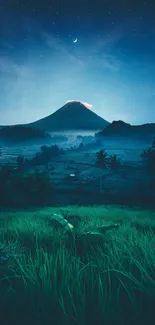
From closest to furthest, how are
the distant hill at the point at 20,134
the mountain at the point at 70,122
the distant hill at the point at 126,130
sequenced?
the distant hill at the point at 20,134 → the distant hill at the point at 126,130 → the mountain at the point at 70,122

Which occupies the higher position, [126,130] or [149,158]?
[126,130]

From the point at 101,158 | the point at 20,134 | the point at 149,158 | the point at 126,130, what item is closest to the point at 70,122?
the point at 126,130

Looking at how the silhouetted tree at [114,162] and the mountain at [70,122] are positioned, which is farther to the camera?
the mountain at [70,122]

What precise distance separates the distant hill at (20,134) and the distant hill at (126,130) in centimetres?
202

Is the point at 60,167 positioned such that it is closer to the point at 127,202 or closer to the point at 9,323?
the point at 127,202

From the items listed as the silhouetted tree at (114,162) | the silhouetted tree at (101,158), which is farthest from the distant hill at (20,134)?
the silhouetted tree at (114,162)

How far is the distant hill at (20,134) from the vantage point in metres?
6.46

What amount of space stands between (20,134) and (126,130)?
12.4ft

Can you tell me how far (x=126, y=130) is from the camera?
717 cm

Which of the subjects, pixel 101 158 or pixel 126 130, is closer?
pixel 101 158

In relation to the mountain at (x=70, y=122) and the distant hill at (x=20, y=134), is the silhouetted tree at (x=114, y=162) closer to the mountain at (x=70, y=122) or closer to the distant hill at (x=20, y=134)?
the mountain at (x=70, y=122)

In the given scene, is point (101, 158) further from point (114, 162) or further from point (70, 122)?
point (70, 122)

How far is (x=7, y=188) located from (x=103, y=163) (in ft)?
11.8

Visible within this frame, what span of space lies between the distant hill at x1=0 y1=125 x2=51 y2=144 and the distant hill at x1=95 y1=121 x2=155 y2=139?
6.64ft
